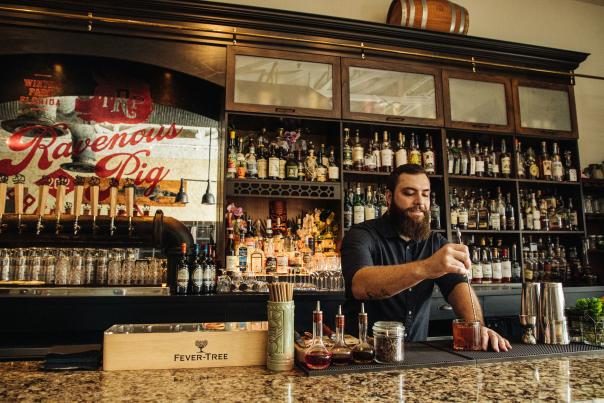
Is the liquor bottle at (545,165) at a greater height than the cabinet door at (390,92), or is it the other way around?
the cabinet door at (390,92)

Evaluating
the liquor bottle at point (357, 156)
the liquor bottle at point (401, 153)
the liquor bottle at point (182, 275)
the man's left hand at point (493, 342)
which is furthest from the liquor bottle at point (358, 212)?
the man's left hand at point (493, 342)

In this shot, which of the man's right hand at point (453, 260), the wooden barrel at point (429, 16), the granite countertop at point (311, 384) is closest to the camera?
the granite countertop at point (311, 384)

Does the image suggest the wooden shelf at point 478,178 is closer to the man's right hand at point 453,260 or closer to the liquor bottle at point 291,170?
the liquor bottle at point 291,170

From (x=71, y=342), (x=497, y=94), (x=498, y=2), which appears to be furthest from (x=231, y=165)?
(x=498, y=2)

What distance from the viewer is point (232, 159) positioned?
334 centimetres

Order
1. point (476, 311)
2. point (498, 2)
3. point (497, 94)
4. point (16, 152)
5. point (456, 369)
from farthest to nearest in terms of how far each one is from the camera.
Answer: point (498, 2), point (497, 94), point (16, 152), point (476, 311), point (456, 369)

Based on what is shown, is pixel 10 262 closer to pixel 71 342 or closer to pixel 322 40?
pixel 71 342

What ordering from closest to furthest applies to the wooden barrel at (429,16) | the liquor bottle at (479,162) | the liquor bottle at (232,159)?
the liquor bottle at (232,159) → the wooden barrel at (429,16) → the liquor bottle at (479,162)

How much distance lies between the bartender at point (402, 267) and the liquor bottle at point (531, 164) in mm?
2333

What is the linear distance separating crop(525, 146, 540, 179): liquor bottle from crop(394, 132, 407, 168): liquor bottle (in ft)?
4.04

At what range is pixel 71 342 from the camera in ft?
8.84

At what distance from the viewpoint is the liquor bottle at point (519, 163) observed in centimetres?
387

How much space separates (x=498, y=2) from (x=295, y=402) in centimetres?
482

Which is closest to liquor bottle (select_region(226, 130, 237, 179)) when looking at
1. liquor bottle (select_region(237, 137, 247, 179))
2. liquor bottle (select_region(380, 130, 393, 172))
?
liquor bottle (select_region(237, 137, 247, 179))
